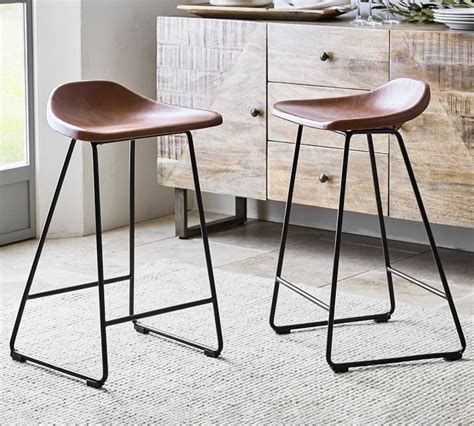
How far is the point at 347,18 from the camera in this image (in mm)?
4055

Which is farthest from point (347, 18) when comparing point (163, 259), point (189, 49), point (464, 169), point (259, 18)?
point (163, 259)

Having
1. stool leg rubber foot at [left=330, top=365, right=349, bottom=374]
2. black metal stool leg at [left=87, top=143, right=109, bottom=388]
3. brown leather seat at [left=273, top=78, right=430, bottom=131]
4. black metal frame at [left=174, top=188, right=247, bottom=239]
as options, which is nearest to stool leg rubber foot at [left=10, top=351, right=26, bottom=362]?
black metal stool leg at [left=87, top=143, right=109, bottom=388]

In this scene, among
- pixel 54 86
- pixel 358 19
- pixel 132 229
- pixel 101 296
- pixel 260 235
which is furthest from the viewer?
pixel 260 235

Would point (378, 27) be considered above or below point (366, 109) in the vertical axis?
above

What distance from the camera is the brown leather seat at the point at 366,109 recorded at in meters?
2.65

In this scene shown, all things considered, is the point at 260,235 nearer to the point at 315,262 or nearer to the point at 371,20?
the point at 315,262

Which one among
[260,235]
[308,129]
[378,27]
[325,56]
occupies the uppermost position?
[378,27]

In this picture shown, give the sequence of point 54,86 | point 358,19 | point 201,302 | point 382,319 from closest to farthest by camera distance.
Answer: point 201,302 < point 382,319 < point 358,19 < point 54,86

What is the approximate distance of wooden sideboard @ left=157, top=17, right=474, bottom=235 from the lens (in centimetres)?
348

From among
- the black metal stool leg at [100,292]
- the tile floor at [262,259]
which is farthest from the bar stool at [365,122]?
the black metal stool leg at [100,292]

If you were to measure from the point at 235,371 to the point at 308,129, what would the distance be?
1305mm

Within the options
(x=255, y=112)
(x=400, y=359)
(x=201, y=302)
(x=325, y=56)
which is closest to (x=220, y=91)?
(x=255, y=112)

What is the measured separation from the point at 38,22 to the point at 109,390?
Answer: 6.63 feet

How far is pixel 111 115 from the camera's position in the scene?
9.37 feet
